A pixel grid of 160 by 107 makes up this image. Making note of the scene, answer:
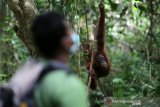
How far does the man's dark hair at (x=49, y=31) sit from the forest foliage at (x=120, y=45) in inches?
131

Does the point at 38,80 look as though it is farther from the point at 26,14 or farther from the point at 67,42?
the point at 26,14

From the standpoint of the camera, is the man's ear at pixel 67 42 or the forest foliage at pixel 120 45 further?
Result: the forest foliage at pixel 120 45

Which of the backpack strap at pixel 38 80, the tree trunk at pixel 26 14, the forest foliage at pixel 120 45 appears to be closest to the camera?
the backpack strap at pixel 38 80

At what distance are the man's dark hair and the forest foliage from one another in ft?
10.9

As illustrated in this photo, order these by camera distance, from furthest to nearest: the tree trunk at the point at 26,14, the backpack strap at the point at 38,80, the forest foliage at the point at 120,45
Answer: the forest foliage at the point at 120,45, the tree trunk at the point at 26,14, the backpack strap at the point at 38,80

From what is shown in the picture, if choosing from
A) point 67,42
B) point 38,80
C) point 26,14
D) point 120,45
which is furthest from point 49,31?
point 120,45

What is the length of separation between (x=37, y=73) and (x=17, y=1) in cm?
288

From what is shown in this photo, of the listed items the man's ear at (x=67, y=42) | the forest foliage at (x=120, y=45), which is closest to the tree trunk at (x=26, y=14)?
the forest foliage at (x=120, y=45)

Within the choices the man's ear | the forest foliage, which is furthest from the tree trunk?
the man's ear

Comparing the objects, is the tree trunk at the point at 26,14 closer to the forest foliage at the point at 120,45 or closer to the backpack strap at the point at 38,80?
the forest foliage at the point at 120,45

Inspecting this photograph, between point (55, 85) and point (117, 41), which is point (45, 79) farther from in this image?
point (117, 41)

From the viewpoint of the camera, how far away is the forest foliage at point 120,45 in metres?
6.27

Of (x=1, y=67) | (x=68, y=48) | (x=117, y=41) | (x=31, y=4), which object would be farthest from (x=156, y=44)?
(x=68, y=48)

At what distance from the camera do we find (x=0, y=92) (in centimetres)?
204
